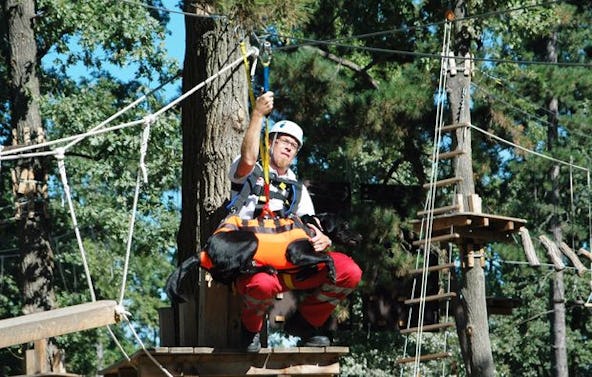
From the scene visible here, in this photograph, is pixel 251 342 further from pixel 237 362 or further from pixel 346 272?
pixel 346 272

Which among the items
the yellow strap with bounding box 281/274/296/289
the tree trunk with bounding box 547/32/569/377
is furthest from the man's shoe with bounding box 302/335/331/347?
the tree trunk with bounding box 547/32/569/377

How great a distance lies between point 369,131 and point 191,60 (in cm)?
1068

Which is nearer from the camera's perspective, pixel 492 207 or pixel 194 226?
pixel 194 226

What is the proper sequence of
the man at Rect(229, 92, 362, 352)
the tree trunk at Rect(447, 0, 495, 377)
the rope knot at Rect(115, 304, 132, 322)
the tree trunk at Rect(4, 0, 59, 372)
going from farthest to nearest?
the tree trunk at Rect(4, 0, 59, 372) < the tree trunk at Rect(447, 0, 495, 377) < the man at Rect(229, 92, 362, 352) < the rope knot at Rect(115, 304, 132, 322)

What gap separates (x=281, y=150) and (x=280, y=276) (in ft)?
2.49

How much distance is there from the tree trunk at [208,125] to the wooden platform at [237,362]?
2.48 feet

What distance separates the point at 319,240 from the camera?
7.69m

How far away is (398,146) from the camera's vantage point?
20016 mm

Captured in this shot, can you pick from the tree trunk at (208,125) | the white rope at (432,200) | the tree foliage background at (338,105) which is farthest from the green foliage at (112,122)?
the tree trunk at (208,125)

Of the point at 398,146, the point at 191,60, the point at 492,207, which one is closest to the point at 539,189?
the point at 492,207

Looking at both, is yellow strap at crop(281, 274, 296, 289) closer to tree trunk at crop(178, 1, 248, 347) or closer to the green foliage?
tree trunk at crop(178, 1, 248, 347)

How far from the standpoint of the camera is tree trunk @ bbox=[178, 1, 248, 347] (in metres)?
8.52

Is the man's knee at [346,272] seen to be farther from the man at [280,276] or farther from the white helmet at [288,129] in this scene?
the white helmet at [288,129]

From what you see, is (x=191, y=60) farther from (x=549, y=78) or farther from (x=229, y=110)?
(x=549, y=78)
